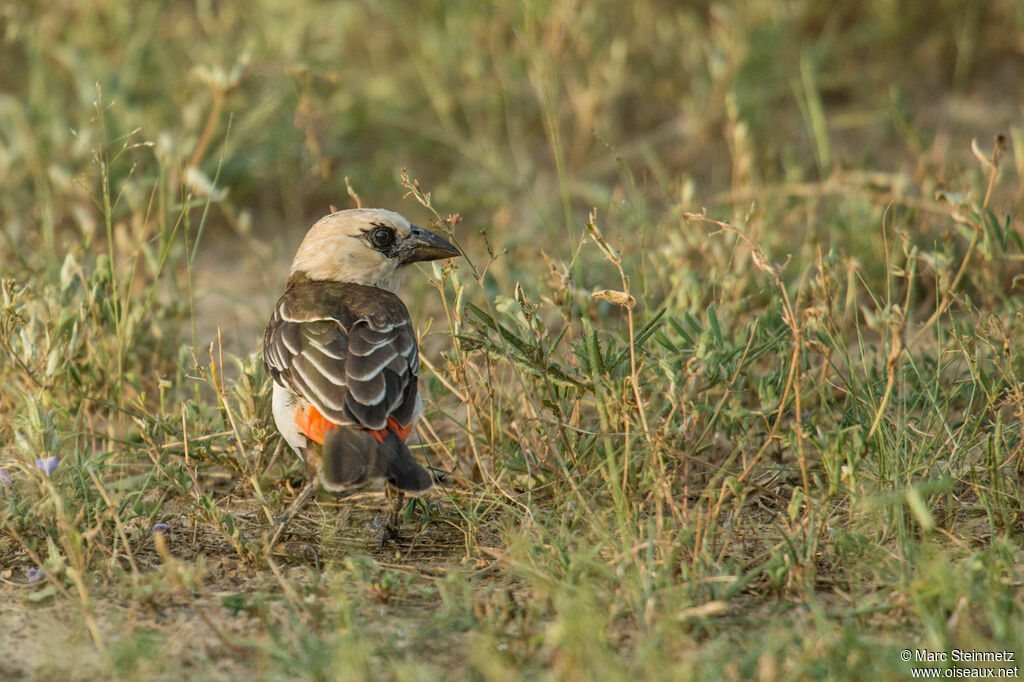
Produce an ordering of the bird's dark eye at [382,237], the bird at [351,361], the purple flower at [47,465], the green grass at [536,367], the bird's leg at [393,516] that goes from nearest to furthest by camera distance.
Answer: the green grass at [536,367], the purple flower at [47,465], the bird at [351,361], the bird's leg at [393,516], the bird's dark eye at [382,237]

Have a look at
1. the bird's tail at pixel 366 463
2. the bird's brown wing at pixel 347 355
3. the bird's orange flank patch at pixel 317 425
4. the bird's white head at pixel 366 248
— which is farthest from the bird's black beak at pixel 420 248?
the bird's tail at pixel 366 463

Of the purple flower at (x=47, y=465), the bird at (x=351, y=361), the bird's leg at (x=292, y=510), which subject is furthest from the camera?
the bird's leg at (x=292, y=510)

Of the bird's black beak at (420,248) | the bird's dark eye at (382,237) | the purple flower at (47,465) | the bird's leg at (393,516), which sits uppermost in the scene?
the bird's dark eye at (382,237)

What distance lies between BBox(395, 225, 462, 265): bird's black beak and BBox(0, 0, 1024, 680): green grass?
0.15m

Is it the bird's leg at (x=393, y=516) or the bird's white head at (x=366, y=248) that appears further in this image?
the bird's white head at (x=366, y=248)

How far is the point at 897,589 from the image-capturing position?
3.38 meters

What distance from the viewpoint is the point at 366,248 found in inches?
194

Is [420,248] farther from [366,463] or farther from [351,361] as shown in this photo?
[366,463]

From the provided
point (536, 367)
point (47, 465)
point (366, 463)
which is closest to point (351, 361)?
point (366, 463)

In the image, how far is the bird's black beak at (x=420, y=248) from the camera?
4938 mm

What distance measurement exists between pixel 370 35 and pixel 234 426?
458 cm

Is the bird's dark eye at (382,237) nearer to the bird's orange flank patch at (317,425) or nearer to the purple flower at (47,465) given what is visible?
the bird's orange flank patch at (317,425)

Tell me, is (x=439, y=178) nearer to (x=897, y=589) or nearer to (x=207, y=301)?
(x=207, y=301)

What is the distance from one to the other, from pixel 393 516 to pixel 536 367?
0.76 meters
